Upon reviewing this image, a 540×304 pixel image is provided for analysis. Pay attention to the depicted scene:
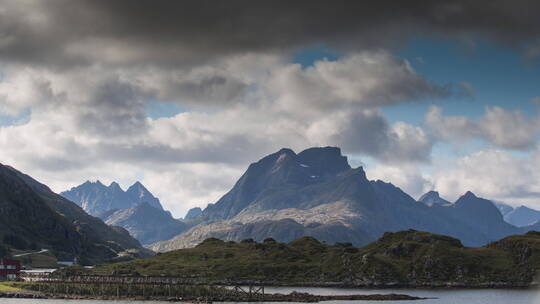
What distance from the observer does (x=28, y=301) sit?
200 m

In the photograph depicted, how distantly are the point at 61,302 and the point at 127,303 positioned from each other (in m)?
21.9

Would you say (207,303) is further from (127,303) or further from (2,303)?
(2,303)

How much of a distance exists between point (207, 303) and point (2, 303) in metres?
65.1

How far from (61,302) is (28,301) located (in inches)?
428

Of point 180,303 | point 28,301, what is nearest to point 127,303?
point 180,303

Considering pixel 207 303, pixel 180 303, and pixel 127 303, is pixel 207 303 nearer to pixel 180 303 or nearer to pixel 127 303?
pixel 180 303

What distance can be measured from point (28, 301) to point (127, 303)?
32799 mm

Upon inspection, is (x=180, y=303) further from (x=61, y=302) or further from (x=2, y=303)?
(x=2, y=303)

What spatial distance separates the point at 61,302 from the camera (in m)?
200

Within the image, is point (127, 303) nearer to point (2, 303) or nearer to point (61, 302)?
point (61, 302)

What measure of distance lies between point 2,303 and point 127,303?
38909 mm

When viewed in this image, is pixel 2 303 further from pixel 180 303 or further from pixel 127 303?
pixel 180 303

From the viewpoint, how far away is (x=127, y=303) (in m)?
200

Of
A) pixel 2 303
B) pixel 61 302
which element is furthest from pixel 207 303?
pixel 2 303
